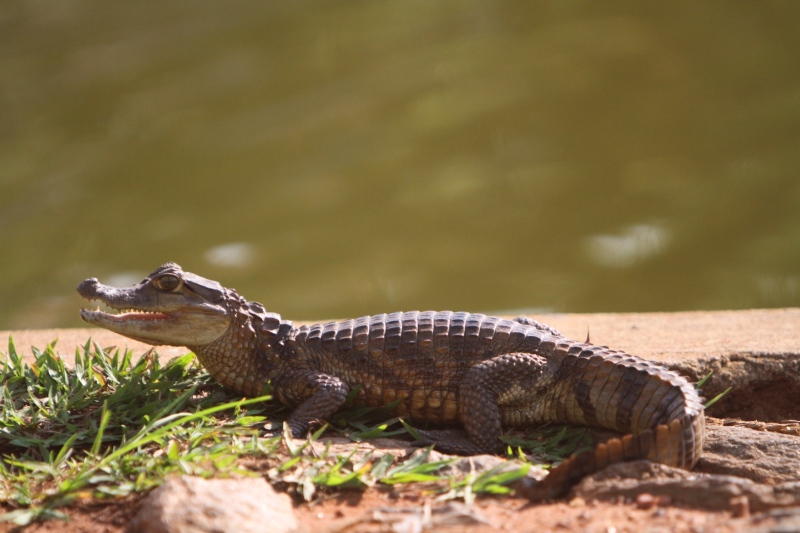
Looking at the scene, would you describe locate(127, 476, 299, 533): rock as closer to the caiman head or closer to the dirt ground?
the dirt ground

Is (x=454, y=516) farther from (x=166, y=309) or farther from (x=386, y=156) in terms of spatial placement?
(x=386, y=156)

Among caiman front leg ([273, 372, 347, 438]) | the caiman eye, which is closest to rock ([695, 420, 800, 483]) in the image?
caiman front leg ([273, 372, 347, 438])

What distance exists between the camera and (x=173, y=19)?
372 inches

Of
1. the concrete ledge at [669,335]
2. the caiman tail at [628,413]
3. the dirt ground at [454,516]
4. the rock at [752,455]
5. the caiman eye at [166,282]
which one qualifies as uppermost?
the caiman eye at [166,282]

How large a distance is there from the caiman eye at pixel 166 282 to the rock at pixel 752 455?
239 cm

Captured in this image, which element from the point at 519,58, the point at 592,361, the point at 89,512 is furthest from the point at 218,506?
the point at 519,58

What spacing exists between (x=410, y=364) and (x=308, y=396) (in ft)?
1.57

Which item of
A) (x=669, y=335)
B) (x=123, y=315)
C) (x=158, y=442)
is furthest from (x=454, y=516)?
(x=669, y=335)

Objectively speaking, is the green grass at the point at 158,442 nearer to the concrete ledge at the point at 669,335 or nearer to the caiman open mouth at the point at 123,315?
the caiman open mouth at the point at 123,315

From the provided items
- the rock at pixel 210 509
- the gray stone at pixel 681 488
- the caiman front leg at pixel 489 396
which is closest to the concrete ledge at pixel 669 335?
the caiman front leg at pixel 489 396

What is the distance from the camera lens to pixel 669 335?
4855 mm

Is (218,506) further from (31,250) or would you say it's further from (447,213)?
(31,250)

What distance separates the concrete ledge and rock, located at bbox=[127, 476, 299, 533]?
1984mm

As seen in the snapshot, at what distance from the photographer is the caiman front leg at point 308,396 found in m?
3.38
